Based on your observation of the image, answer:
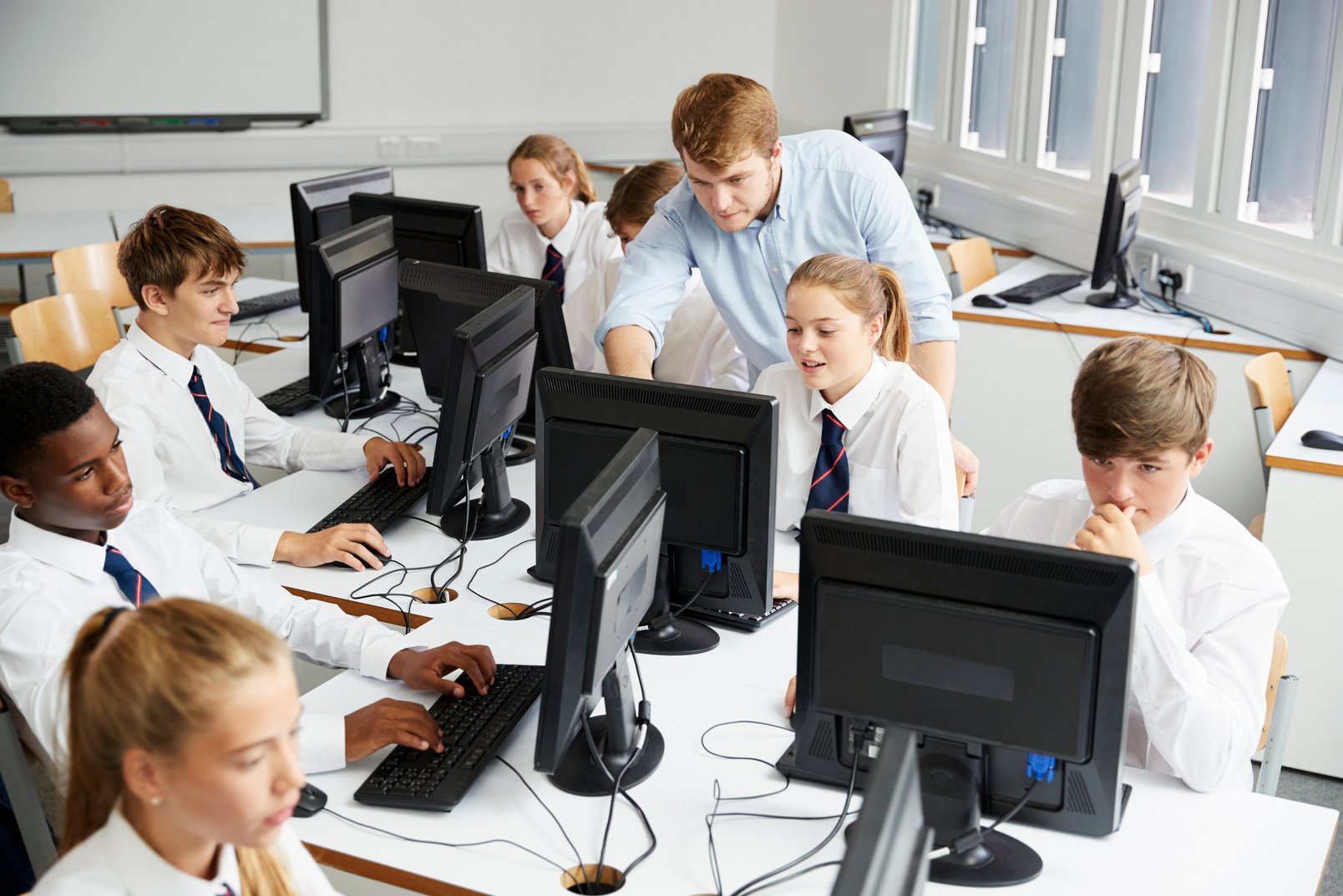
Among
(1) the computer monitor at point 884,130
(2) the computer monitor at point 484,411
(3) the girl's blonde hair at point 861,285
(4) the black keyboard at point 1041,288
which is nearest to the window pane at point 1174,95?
(4) the black keyboard at point 1041,288

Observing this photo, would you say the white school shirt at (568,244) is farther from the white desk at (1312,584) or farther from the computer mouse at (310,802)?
the computer mouse at (310,802)

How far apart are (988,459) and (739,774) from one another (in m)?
2.53

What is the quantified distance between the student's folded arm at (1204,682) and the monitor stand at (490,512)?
49.4 inches

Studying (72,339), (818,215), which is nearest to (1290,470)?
(818,215)

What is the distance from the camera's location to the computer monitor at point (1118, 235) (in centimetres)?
375

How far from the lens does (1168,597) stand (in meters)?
1.70

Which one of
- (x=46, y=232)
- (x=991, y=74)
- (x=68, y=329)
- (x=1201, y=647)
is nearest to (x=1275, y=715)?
(x=1201, y=647)

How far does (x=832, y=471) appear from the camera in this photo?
2.29 metres

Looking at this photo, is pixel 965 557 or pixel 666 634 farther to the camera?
pixel 666 634

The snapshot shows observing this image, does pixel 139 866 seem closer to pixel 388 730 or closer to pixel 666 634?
pixel 388 730

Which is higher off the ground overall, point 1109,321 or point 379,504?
point 1109,321

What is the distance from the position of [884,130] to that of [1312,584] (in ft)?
9.02

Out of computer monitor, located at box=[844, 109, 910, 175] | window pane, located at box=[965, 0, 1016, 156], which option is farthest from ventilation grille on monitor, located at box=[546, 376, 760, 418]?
window pane, located at box=[965, 0, 1016, 156]

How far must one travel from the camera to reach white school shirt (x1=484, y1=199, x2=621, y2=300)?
3.89 metres
